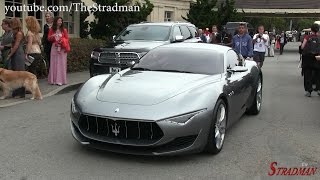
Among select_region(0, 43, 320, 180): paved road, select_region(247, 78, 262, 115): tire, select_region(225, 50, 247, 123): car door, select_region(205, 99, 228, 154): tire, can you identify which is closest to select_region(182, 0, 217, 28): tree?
select_region(247, 78, 262, 115): tire

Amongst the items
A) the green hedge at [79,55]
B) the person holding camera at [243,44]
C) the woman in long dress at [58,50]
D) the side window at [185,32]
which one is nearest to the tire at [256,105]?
the person holding camera at [243,44]

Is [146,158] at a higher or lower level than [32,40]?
lower

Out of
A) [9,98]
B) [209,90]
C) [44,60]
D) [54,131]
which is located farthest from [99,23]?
[209,90]

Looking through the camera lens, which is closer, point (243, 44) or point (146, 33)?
point (243, 44)

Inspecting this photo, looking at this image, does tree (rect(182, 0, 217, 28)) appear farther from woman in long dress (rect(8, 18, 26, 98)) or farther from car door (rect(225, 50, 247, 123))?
car door (rect(225, 50, 247, 123))

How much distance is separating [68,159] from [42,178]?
0.70m

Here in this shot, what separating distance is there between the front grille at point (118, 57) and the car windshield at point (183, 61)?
4291 millimetres

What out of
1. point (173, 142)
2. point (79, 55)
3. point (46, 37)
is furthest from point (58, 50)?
point (173, 142)

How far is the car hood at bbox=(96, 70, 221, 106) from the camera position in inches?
221

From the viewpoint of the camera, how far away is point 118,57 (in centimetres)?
1191

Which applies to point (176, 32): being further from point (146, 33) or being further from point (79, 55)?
point (79, 55)

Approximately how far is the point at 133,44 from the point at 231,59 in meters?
5.15

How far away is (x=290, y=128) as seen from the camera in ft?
25.4

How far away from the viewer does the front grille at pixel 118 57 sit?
11766 mm
